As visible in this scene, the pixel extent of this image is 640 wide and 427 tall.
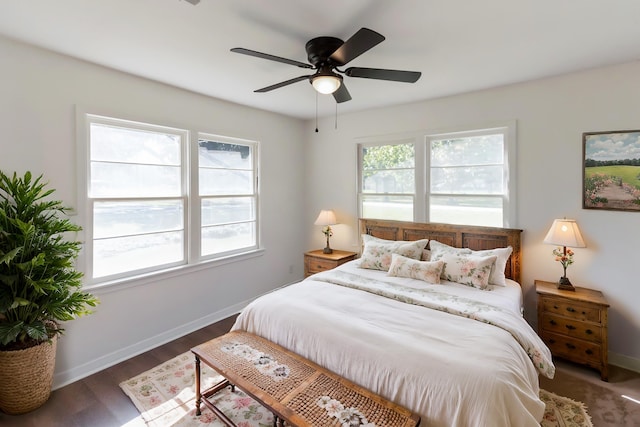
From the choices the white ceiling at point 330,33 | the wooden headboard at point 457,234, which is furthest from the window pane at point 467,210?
the white ceiling at point 330,33

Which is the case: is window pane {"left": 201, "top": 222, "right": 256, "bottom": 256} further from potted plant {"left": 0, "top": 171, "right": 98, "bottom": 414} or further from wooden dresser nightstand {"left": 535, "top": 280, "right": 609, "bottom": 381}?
wooden dresser nightstand {"left": 535, "top": 280, "right": 609, "bottom": 381}

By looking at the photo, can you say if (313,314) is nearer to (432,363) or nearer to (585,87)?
(432,363)

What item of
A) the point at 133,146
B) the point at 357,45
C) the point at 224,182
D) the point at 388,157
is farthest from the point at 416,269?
the point at 133,146

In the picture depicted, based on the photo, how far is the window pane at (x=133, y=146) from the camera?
108 inches

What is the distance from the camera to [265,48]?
230 cm

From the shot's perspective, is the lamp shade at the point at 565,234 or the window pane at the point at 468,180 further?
the window pane at the point at 468,180

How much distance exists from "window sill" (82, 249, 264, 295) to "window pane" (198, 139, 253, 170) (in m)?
1.18

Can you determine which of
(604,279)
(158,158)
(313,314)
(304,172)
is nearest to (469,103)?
(604,279)

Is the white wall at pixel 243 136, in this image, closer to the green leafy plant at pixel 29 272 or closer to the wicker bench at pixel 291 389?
the green leafy plant at pixel 29 272

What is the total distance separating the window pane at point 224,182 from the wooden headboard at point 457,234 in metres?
1.71

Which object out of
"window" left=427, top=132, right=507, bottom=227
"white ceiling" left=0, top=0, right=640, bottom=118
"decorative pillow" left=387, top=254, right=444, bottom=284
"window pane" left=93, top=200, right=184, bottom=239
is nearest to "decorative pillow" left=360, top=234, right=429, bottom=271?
"decorative pillow" left=387, top=254, right=444, bottom=284

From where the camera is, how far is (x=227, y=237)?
3893 millimetres

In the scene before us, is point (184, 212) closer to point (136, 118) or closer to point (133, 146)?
point (133, 146)

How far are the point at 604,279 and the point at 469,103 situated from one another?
2.17 meters
